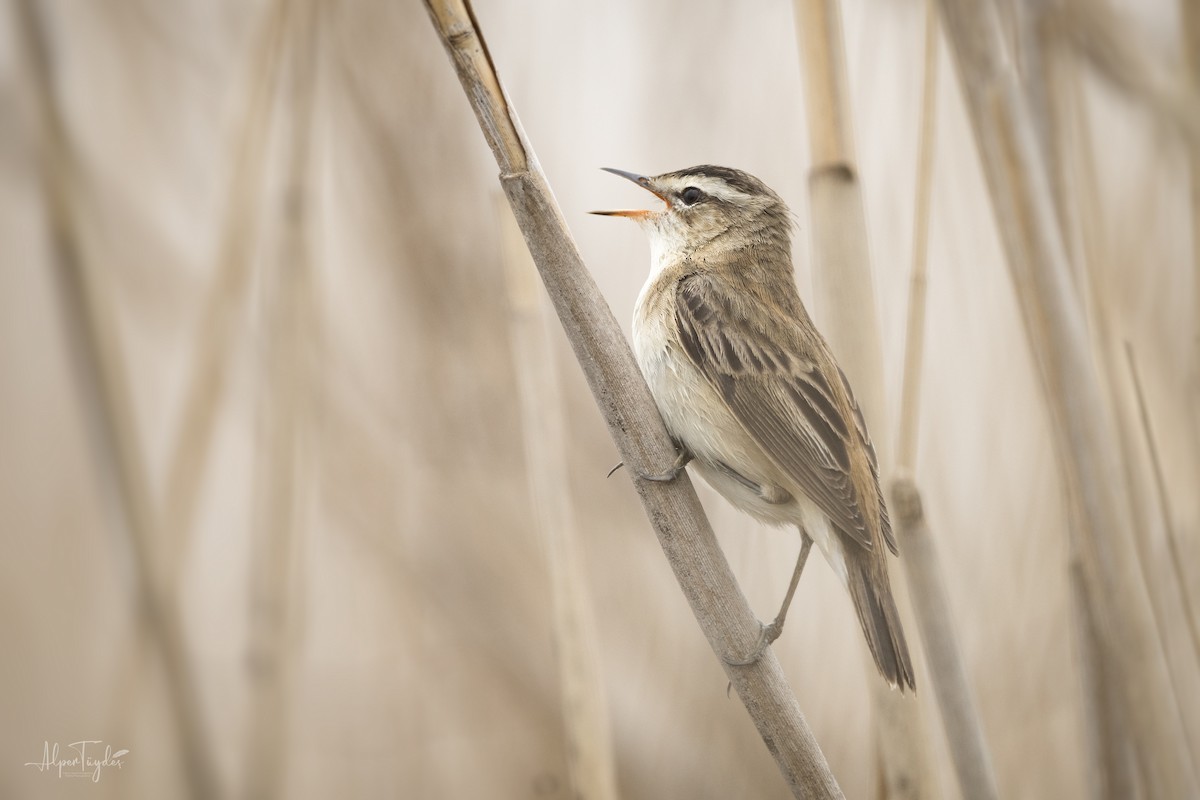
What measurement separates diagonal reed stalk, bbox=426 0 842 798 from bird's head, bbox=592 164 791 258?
101 cm

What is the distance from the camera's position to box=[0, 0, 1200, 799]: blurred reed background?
254cm

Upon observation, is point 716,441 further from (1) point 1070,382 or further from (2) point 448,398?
(2) point 448,398

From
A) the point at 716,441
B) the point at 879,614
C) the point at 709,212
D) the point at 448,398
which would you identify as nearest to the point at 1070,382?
the point at 879,614

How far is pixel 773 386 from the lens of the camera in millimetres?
2475

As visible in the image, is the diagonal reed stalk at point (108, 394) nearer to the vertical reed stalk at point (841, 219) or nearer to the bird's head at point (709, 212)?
the bird's head at point (709, 212)

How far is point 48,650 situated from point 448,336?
160 centimetres

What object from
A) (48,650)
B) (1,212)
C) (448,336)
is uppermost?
(1,212)

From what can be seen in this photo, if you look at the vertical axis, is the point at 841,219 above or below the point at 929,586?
above

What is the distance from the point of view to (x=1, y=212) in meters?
2.94

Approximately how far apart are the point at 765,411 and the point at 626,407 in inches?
25.8

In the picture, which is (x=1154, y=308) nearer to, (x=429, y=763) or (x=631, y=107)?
(x=631, y=107)

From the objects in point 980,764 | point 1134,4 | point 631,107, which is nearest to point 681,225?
point 631,107

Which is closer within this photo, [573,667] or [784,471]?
[784,471]

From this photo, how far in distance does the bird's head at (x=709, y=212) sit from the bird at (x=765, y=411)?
56 mm
